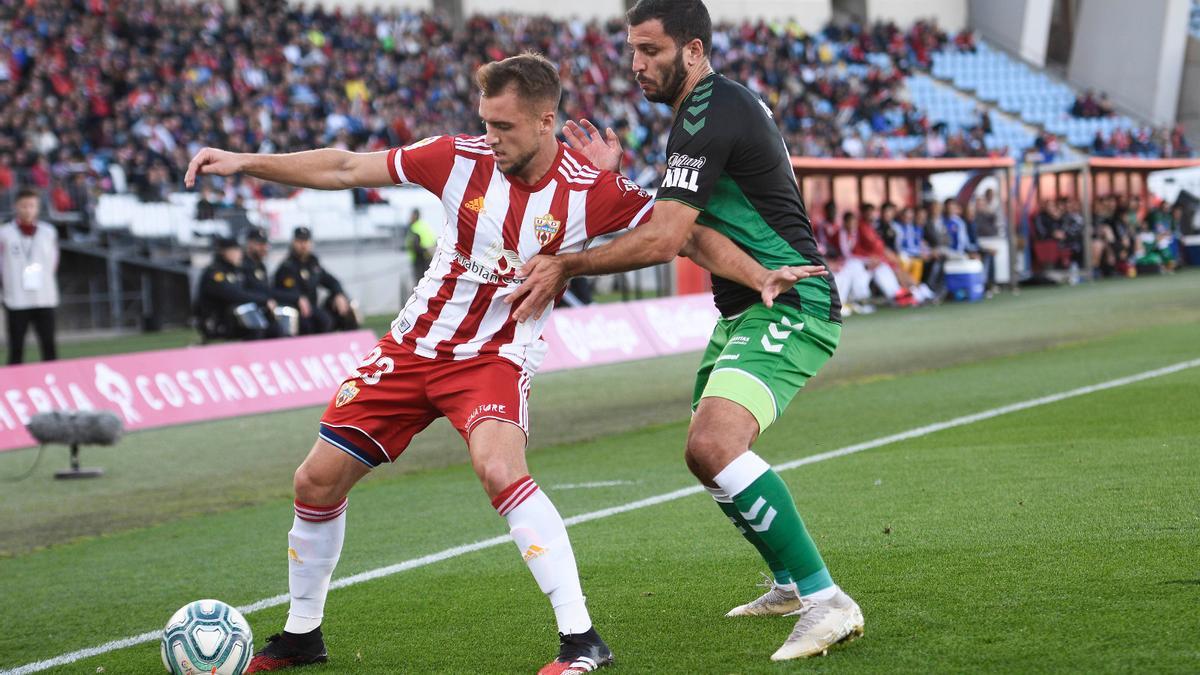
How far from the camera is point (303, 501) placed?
498 cm

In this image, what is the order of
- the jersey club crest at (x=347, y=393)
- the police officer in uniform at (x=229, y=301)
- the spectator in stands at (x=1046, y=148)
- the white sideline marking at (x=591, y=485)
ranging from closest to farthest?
the jersey club crest at (x=347, y=393) → the white sideline marking at (x=591, y=485) → the police officer in uniform at (x=229, y=301) → the spectator in stands at (x=1046, y=148)

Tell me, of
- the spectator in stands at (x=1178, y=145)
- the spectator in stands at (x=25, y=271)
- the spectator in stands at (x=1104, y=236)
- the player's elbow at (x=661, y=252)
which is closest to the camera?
the player's elbow at (x=661, y=252)

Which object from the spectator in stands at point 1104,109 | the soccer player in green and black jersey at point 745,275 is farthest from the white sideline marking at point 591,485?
the spectator in stands at point 1104,109

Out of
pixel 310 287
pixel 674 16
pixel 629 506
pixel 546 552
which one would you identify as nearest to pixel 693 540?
pixel 629 506

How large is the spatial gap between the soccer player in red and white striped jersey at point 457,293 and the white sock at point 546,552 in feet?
0.68

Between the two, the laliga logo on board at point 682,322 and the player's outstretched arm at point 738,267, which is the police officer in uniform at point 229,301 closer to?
the laliga logo on board at point 682,322

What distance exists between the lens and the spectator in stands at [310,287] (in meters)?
17.6

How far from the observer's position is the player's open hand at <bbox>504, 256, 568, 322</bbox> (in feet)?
15.7

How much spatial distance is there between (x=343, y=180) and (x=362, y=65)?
97.4 ft

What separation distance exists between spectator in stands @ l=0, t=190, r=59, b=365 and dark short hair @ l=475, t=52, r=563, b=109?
12671 mm

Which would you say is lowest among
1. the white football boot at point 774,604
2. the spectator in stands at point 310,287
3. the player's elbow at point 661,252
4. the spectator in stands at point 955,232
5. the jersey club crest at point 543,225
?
the spectator in stands at point 955,232

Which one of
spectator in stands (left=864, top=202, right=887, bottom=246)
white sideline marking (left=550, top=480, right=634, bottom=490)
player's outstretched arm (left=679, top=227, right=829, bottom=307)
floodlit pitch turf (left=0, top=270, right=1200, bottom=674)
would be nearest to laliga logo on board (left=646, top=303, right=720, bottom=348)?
floodlit pitch turf (left=0, top=270, right=1200, bottom=674)

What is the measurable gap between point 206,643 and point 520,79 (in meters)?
2.12

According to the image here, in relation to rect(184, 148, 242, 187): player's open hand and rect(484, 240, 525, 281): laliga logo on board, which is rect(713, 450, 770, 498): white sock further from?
rect(184, 148, 242, 187): player's open hand
